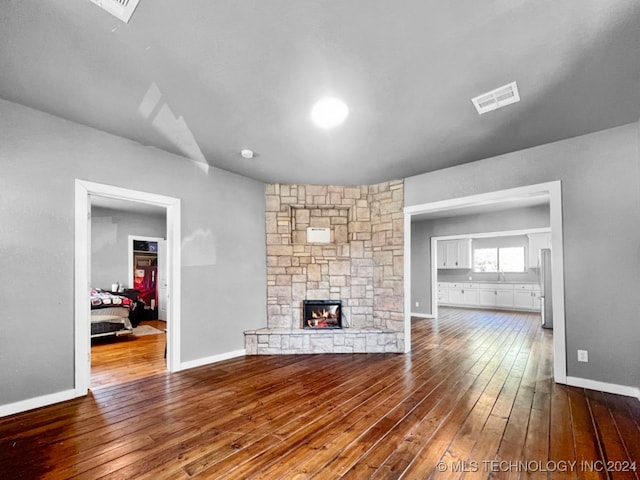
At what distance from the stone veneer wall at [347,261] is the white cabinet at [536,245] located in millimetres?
5879

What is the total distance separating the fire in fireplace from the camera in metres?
4.65

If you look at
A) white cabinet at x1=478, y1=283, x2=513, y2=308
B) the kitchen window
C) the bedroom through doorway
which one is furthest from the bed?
the kitchen window

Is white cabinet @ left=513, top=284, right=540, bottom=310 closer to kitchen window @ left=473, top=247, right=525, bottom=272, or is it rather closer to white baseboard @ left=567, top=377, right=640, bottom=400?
kitchen window @ left=473, top=247, right=525, bottom=272

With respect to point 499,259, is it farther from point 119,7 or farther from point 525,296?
point 119,7

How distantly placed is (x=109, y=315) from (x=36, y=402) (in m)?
2.89

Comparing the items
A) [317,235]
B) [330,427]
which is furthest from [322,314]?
[330,427]

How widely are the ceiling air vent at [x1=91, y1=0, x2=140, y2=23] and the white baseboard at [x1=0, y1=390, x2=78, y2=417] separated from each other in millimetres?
3143

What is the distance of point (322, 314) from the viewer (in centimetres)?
470

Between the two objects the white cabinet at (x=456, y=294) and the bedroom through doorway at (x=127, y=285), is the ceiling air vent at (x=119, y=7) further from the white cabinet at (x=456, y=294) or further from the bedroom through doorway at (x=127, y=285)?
the white cabinet at (x=456, y=294)

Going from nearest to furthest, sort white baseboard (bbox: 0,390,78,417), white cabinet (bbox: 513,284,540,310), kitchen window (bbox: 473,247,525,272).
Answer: white baseboard (bbox: 0,390,78,417) < white cabinet (bbox: 513,284,540,310) < kitchen window (bbox: 473,247,525,272)

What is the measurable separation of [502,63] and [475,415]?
2.73 metres

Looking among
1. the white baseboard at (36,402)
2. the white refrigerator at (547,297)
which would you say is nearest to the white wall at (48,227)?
the white baseboard at (36,402)

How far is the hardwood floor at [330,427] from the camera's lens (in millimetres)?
1882

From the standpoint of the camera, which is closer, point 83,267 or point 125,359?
point 83,267
